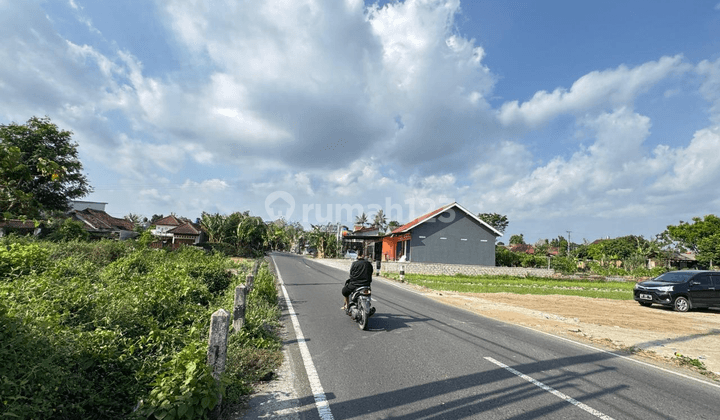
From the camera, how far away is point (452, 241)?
35500 mm

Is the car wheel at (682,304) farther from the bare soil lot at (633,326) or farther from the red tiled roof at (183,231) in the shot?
Answer: the red tiled roof at (183,231)

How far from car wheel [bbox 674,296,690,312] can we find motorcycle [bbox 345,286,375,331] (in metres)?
14.1

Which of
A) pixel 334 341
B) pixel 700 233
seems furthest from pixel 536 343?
pixel 700 233

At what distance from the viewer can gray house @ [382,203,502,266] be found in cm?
3456

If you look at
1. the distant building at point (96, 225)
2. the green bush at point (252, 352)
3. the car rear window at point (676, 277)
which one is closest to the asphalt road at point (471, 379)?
the green bush at point (252, 352)

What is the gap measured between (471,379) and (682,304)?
48.5ft

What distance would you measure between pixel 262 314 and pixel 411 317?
4034mm

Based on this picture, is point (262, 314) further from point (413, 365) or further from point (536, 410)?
point (536, 410)

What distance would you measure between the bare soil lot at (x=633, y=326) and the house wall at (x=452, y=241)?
1948cm

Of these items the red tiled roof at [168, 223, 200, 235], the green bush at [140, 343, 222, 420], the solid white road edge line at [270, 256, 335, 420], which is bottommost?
the solid white road edge line at [270, 256, 335, 420]

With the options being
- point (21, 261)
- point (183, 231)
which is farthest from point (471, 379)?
point (183, 231)

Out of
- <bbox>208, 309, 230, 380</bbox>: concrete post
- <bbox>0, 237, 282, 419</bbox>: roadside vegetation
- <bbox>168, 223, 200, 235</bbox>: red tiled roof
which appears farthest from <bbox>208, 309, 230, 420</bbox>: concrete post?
<bbox>168, 223, 200, 235</bbox>: red tiled roof

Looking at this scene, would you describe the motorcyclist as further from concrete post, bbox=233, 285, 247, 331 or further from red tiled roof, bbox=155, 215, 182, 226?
red tiled roof, bbox=155, 215, 182, 226

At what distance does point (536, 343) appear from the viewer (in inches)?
287
